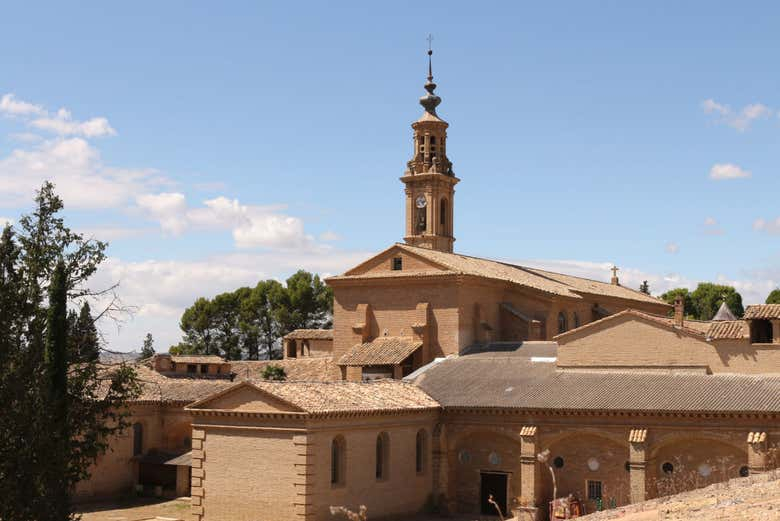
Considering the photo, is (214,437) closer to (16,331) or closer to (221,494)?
(221,494)

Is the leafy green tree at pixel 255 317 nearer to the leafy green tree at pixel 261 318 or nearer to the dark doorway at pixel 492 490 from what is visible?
the leafy green tree at pixel 261 318

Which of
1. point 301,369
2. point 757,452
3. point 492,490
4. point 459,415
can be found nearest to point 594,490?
Answer: point 492,490

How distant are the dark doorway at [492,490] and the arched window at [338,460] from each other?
6.85m

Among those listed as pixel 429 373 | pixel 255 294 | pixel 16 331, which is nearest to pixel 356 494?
pixel 429 373

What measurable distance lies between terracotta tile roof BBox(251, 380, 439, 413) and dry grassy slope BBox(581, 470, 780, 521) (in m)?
12.8

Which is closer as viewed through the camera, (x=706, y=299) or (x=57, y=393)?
(x=57, y=393)

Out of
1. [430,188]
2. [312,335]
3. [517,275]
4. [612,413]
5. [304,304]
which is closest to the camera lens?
[612,413]

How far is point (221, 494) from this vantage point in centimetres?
3459

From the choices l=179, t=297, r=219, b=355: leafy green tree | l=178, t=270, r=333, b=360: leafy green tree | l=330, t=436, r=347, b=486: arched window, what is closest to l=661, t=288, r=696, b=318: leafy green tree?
l=178, t=270, r=333, b=360: leafy green tree

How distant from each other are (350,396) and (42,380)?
11573 mm

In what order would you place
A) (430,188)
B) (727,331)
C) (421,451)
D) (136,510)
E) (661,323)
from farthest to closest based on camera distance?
1. (430,188)
2. (136,510)
3. (421,451)
4. (661,323)
5. (727,331)

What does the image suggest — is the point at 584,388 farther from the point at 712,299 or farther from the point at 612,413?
the point at 712,299

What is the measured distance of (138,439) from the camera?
4634cm

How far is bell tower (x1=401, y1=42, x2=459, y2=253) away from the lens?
57438mm
